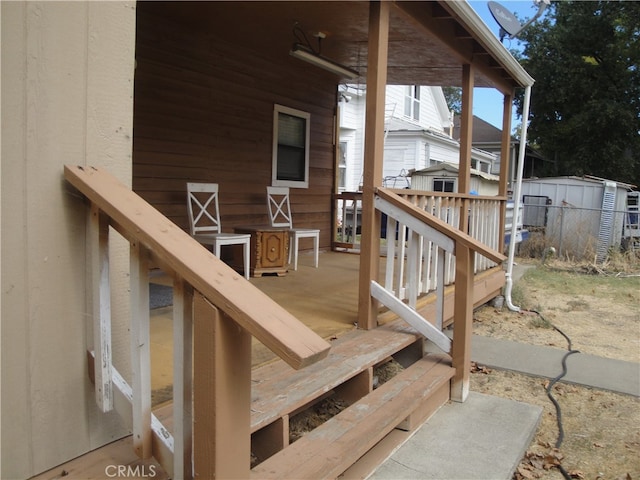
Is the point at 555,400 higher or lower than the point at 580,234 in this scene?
lower

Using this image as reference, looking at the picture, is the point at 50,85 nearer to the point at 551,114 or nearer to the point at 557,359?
the point at 557,359

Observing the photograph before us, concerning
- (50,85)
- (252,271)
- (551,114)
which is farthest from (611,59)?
(50,85)

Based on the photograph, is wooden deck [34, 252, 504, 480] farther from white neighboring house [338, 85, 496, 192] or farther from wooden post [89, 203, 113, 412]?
white neighboring house [338, 85, 496, 192]

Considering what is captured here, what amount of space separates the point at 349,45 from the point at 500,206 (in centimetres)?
256

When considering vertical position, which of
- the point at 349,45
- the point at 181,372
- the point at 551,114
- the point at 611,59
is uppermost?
the point at 611,59

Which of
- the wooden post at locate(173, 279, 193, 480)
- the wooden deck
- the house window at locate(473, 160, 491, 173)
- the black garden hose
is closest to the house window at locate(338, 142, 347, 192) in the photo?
the house window at locate(473, 160, 491, 173)

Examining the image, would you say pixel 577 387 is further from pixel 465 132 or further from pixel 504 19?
pixel 504 19

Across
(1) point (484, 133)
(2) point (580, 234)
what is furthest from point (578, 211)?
(1) point (484, 133)

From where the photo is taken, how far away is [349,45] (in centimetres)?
518

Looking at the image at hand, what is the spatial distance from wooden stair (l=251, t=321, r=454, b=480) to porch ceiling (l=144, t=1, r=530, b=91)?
224 centimetres

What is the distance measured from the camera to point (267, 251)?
5.05m

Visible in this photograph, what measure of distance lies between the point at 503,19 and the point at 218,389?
621 cm

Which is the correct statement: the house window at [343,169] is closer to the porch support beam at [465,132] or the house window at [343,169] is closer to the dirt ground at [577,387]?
the dirt ground at [577,387]

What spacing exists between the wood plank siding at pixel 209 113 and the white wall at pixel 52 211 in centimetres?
299
